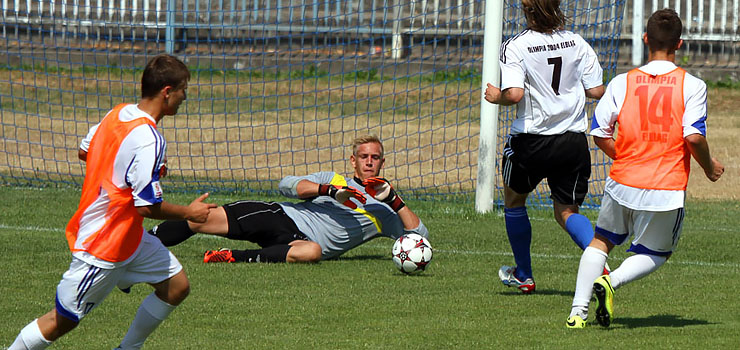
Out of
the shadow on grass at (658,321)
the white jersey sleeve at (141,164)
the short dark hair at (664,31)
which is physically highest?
the short dark hair at (664,31)

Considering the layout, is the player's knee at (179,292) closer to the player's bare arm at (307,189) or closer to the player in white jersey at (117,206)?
the player in white jersey at (117,206)

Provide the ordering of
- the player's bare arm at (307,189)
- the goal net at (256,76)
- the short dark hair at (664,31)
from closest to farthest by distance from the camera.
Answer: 1. the short dark hair at (664,31)
2. the player's bare arm at (307,189)
3. the goal net at (256,76)

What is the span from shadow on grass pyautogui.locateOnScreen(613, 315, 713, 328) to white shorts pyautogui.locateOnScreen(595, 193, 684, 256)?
0.39 meters

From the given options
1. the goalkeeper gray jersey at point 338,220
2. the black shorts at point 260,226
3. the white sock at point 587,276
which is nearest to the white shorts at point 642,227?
the white sock at point 587,276

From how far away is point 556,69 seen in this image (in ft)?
20.2

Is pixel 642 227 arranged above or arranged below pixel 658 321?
above

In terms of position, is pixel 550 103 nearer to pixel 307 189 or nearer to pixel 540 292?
pixel 540 292

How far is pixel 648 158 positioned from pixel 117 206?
254cm

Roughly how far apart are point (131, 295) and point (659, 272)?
3.52 meters

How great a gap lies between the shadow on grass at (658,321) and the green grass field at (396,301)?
12mm

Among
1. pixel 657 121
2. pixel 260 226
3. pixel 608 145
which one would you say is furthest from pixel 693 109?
pixel 260 226

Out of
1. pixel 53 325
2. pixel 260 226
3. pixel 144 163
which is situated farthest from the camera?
pixel 260 226

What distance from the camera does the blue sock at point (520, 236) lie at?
652 cm

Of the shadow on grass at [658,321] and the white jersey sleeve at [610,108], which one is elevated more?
the white jersey sleeve at [610,108]
